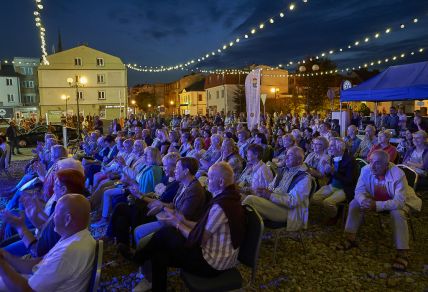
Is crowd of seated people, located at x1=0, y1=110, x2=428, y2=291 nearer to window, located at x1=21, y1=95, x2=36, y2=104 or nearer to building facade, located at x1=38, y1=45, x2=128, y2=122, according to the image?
building facade, located at x1=38, y1=45, x2=128, y2=122

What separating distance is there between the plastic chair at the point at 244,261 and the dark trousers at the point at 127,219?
1.31 metres

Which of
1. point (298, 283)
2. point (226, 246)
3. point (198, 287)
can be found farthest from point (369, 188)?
point (198, 287)

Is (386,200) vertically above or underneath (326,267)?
above

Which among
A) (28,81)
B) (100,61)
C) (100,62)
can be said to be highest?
(100,61)

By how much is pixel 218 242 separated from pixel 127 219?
173 centimetres

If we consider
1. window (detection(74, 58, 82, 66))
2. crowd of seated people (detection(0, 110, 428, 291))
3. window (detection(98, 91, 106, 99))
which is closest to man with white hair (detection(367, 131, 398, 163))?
crowd of seated people (detection(0, 110, 428, 291))

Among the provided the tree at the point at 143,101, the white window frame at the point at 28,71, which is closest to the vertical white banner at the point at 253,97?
the white window frame at the point at 28,71

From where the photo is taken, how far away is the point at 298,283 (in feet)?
10.8

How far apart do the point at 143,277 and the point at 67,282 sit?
55.9 inches

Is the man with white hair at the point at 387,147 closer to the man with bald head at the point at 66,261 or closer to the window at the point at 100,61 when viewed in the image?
the man with bald head at the point at 66,261

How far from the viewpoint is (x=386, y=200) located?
3.67 metres

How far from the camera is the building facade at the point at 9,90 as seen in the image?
4300 centimetres

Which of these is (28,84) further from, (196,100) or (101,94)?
(196,100)

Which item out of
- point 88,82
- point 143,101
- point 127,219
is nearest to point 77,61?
point 88,82
